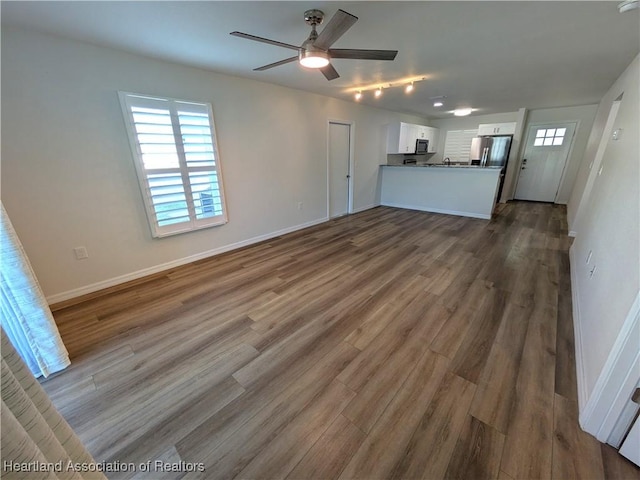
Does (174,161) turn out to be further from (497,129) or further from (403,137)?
(497,129)

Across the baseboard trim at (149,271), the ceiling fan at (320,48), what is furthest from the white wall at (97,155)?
the ceiling fan at (320,48)

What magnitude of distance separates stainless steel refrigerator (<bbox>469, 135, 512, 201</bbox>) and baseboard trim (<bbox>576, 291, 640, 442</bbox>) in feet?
21.2

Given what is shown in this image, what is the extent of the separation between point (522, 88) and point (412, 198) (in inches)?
110

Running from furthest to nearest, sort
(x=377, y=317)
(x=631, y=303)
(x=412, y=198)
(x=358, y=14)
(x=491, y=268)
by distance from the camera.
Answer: (x=412, y=198) → (x=491, y=268) → (x=377, y=317) → (x=358, y=14) → (x=631, y=303)

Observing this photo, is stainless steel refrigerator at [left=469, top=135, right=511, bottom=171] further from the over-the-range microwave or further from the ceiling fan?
the ceiling fan

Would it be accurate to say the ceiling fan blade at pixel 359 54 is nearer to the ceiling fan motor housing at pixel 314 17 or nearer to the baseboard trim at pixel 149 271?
the ceiling fan motor housing at pixel 314 17

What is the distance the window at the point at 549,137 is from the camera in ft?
20.5

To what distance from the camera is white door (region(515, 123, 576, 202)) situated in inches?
246

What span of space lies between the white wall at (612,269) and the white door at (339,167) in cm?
390

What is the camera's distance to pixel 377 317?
7.26ft

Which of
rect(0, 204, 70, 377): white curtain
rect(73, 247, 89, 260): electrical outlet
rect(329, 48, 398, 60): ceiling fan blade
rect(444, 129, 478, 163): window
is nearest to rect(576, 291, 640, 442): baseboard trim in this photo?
rect(329, 48, 398, 60): ceiling fan blade

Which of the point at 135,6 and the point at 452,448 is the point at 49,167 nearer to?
the point at 135,6

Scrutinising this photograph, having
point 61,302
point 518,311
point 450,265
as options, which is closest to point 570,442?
point 518,311

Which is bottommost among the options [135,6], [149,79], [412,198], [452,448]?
[452,448]
